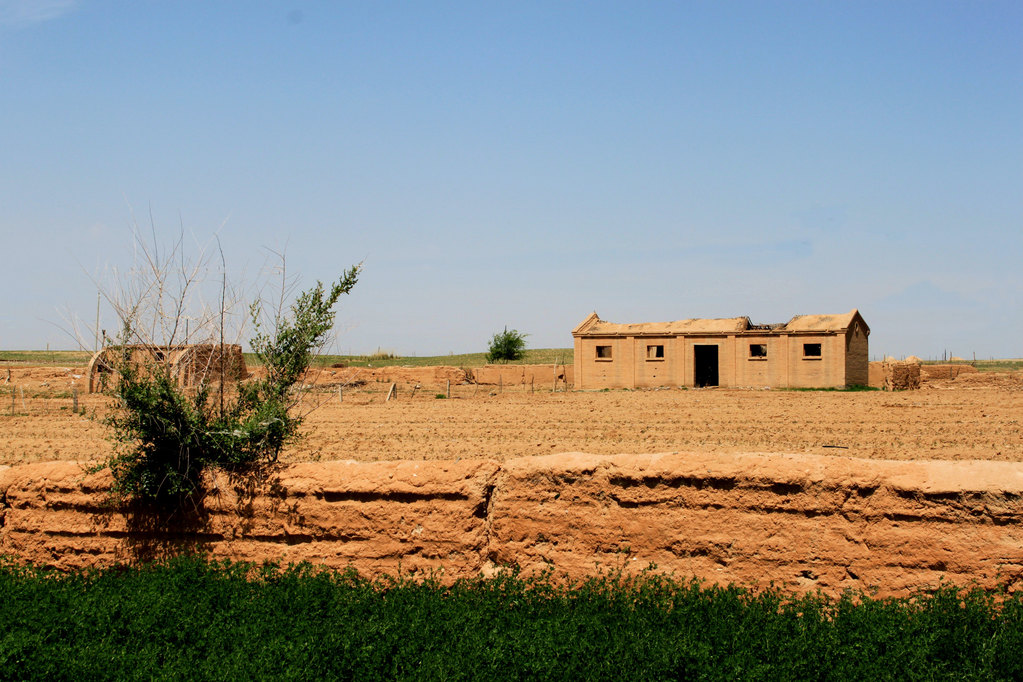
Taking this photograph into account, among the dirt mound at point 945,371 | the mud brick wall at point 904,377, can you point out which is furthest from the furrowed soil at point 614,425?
the dirt mound at point 945,371

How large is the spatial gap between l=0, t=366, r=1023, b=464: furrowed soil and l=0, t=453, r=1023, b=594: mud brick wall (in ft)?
7.29

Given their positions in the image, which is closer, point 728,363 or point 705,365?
point 728,363

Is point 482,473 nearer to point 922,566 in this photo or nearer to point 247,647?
point 247,647

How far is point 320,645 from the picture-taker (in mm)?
5059

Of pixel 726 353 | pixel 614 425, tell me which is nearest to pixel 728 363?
pixel 726 353

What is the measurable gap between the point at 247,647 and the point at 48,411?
2406 cm

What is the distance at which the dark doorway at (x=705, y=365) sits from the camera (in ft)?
126

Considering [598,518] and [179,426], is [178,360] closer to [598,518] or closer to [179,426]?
[179,426]

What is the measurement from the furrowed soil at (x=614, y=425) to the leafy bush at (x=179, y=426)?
1.11m

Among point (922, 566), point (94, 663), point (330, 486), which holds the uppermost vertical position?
point (330, 486)

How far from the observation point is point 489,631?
5289 mm


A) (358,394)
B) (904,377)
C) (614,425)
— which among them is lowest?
(614,425)

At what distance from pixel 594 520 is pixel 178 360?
417cm

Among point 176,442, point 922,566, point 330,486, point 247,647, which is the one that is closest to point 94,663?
point 247,647
